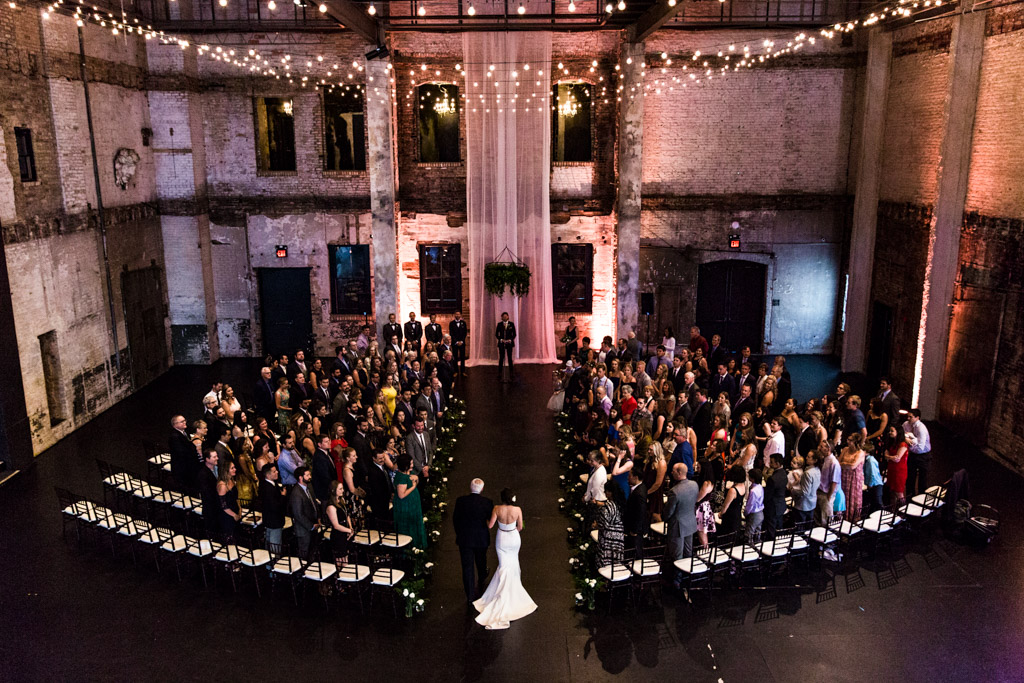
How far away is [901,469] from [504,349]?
27.1 ft

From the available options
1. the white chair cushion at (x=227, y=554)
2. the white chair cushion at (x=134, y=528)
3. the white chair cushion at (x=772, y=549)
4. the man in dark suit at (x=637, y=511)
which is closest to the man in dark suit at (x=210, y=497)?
the white chair cushion at (x=227, y=554)

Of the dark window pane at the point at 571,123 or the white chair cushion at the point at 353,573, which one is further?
the dark window pane at the point at 571,123

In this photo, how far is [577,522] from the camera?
32.9ft

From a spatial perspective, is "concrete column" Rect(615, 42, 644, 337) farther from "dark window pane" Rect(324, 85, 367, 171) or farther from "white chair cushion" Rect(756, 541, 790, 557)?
"white chair cushion" Rect(756, 541, 790, 557)

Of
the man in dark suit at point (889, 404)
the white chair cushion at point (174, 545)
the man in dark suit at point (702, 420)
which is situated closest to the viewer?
the white chair cushion at point (174, 545)

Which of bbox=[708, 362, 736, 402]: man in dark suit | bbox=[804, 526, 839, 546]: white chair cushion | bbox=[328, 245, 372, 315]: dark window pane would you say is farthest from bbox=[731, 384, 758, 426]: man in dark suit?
bbox=[328, 245, 372, 315]: dark window pane

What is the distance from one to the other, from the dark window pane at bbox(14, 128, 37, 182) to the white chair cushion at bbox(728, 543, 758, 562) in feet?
38.4

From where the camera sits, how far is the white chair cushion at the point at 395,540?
8.54 m

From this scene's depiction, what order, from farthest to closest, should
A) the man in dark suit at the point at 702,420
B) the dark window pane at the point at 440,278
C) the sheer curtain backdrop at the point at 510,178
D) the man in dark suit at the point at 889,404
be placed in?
the dark window pane at the point at 440,278, the sheer curtain backdrop at the point at 510,178, the man in dark suit at the point at 702,420, the man in dark suit at the point at 889,404

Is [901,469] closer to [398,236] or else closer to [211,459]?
[211,459]

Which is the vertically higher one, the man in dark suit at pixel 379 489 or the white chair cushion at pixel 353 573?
the man in dark suit at pixel 379 489

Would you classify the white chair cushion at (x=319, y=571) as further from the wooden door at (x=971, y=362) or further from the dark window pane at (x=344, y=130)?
the dark window pane at (x=344, y=130)

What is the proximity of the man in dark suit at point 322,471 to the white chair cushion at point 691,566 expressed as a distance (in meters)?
3.99

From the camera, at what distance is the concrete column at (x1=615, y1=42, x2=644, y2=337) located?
15805 mm
